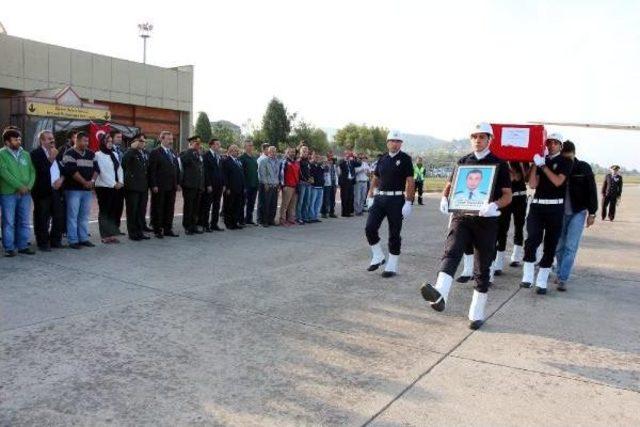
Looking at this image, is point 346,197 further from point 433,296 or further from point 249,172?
point 433,296

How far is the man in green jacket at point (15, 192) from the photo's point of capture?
8.24m

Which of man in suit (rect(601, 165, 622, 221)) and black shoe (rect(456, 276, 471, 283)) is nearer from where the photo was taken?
black shoe (rect(456, 276, 471, 283))

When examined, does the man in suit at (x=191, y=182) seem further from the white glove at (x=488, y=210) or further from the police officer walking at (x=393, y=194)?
the white glove at (x=488, y=210)

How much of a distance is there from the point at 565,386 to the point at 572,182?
413cm

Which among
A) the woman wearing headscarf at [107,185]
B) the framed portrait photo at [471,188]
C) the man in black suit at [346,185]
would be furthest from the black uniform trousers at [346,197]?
the framed portrait photo at [471,188]

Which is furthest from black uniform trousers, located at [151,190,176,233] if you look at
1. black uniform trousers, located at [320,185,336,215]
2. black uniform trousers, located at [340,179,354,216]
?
black uniform trousers, located at [340,179,354,216]

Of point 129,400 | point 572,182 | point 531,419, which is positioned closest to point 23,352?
point 129,400

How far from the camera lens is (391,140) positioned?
7.95 meters

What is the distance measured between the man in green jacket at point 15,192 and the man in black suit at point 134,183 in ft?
6.04

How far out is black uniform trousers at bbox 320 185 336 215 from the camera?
52.7ft

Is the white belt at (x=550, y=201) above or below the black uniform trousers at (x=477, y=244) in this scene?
above

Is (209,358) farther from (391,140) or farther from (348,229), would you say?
(348,229)

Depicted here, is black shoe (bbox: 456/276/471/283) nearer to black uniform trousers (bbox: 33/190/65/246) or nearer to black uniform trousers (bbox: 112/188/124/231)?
black uniform trousers (bbox: 112/188/124/231)

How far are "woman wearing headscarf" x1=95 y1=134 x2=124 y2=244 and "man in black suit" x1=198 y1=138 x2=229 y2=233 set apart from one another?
6.90 feet
